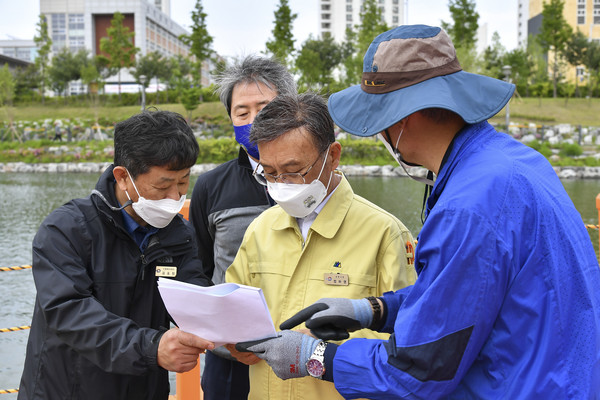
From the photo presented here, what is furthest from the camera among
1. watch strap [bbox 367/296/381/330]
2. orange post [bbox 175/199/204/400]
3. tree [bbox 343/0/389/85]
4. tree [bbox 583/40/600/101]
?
tree [bbox 583/40/600/101]

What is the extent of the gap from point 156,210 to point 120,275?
0.86 ft

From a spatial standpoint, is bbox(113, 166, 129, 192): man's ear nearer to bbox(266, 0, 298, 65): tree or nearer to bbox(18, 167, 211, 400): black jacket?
bbox(18, 167, 211, 400): black jacket

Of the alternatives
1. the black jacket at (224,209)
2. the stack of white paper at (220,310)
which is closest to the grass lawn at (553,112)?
the black jacket at (224,209)

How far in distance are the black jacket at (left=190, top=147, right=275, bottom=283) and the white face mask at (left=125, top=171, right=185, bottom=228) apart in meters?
0.44

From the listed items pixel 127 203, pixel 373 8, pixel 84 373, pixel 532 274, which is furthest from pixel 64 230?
pixel 373 8

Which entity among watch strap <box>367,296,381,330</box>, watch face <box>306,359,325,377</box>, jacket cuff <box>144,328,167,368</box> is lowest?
jacket cuff <box>144,328,167,368</box>

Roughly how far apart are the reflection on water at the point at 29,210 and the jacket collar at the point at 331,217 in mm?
3880

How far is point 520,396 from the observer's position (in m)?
1.22

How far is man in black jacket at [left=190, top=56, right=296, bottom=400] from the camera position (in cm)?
249

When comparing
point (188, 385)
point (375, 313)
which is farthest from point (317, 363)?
point (188, 385)

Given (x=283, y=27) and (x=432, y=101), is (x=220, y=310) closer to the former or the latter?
(x=432, y=101)

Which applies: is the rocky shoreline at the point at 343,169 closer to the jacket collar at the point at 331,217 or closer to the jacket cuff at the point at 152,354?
the jacket collar at the point at 331,217

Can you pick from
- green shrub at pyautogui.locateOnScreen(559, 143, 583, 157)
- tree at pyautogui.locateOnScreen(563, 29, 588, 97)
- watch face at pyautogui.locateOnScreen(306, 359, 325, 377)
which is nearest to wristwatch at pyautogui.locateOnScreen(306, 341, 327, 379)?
watch face at pyautogui.locateOnScreen(306, 359, 325, 377)

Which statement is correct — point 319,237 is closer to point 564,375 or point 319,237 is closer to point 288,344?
point 288,344
